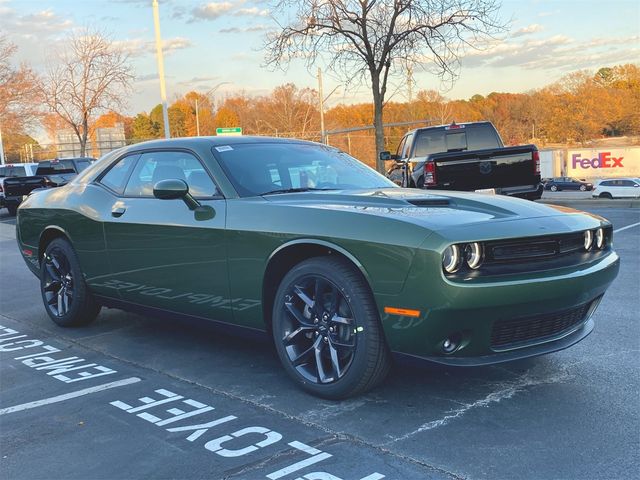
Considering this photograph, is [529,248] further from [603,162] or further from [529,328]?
[603,162]

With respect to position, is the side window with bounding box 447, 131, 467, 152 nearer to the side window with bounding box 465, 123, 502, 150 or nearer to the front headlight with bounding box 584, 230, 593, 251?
the side window with bounding box 465, 123, 502, 150

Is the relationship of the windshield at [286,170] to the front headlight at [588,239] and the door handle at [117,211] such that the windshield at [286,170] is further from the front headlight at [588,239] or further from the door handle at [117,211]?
the front headlight at [588,239]

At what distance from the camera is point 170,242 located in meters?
4.31

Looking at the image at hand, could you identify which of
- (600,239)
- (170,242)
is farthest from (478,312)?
(170,242)

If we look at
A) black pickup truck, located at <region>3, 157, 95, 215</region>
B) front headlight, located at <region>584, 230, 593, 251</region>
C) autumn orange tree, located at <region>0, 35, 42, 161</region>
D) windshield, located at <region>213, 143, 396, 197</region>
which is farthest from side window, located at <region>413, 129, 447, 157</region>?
autumn orange tree, located at <region>0, 35, 42, 161</region>

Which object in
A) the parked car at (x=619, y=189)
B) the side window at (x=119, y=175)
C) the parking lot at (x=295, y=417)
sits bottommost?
the parked car at (x=619, y=189)

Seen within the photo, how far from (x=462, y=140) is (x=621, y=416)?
928 cm

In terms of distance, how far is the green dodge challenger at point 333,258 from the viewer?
3100 millimetres

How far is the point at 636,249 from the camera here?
318 inches

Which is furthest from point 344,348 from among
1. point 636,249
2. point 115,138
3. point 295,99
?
point 295,99

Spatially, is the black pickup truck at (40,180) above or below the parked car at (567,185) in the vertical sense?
above

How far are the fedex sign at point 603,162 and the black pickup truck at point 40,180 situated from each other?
49.7 meters

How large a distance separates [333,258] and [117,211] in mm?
2099

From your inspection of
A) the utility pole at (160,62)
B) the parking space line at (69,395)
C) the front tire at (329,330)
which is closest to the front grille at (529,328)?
the front tire at (329,330)
